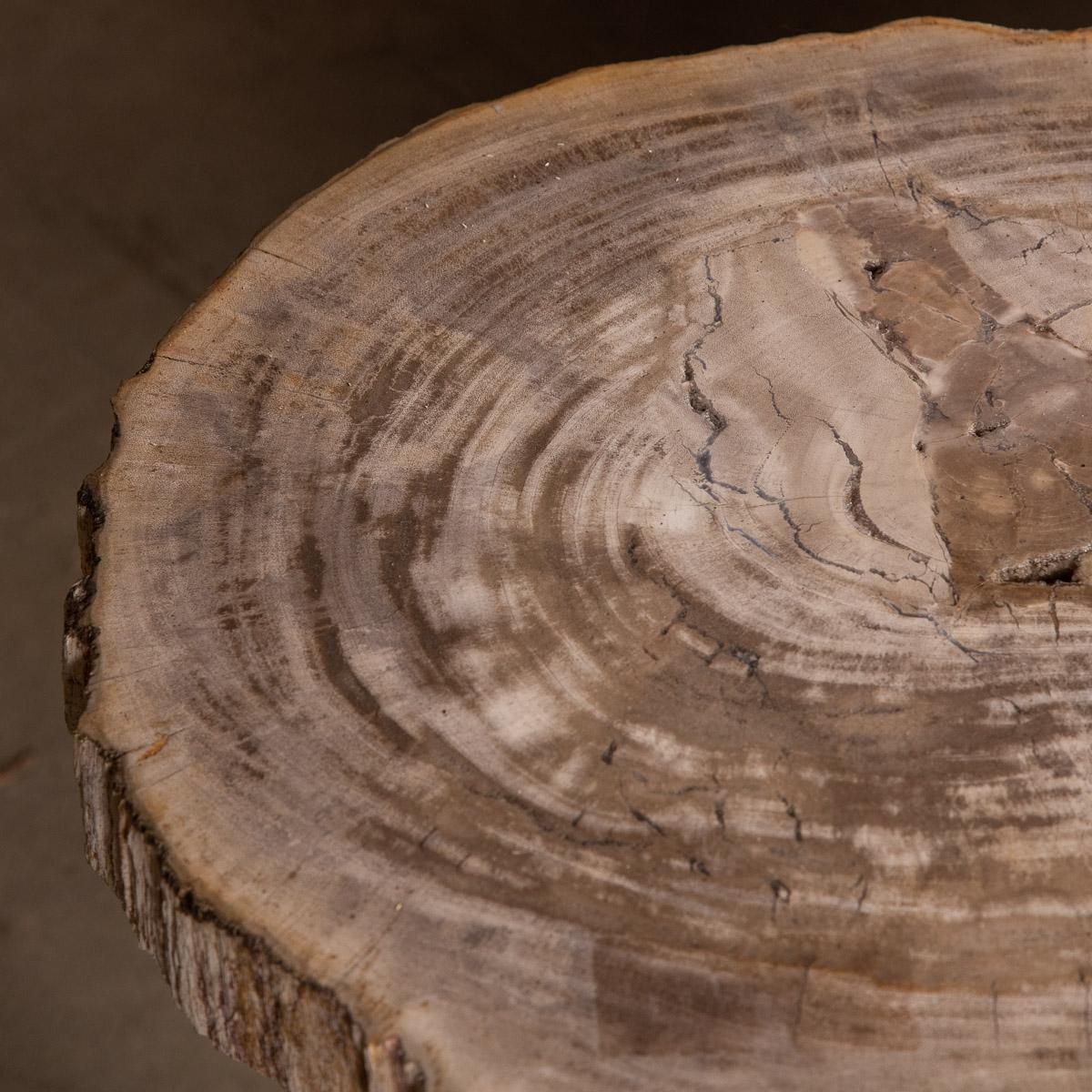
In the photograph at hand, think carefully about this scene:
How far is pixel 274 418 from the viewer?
4.27 ft

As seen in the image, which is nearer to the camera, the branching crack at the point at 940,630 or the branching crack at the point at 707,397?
the branching crack at the point at 940,630

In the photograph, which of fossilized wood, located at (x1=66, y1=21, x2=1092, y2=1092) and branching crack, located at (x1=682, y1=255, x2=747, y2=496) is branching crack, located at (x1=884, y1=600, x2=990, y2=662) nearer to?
fossilized wood, located at (x1=66, y1=21, x2=1092, y2=1092)

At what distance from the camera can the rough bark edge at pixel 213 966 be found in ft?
3.18

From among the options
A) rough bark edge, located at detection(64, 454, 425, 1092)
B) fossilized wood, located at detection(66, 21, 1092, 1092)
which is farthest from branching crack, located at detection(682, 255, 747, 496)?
rough bark edge, located at detection(64, 454, 425, 1092)

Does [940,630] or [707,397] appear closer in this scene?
[940,630]

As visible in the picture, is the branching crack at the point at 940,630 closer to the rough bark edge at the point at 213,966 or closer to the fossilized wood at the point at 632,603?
the fossilized wood at the point at 632,603

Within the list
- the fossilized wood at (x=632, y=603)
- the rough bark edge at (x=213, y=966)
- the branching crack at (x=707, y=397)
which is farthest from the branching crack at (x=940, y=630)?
the rough bark edge at (x=213, y=966)

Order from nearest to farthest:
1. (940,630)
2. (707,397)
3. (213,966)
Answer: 1. (213,966)
2. (940,630)
3. (707,397)

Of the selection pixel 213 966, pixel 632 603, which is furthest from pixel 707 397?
pixel 213 966

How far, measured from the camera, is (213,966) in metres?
1.02

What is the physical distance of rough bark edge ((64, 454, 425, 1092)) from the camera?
0.97m

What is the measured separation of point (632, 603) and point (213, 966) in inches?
17.0

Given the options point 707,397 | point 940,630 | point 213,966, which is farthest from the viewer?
point 707,397

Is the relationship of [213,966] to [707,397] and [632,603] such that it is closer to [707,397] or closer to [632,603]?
[632,603]
